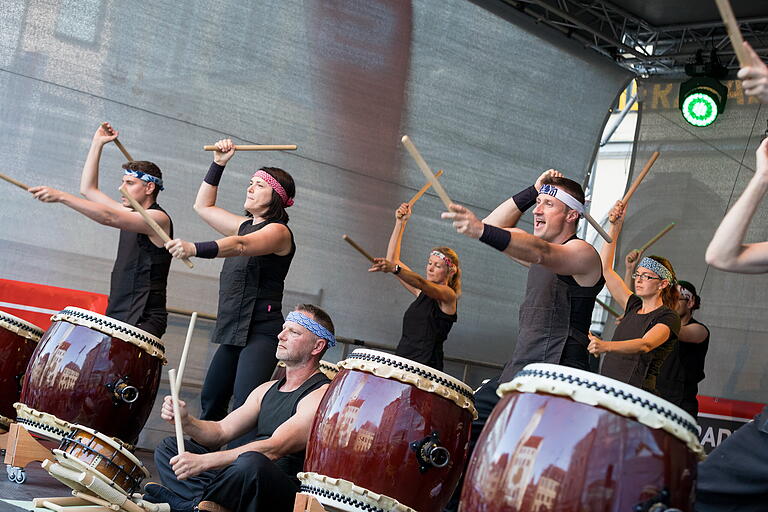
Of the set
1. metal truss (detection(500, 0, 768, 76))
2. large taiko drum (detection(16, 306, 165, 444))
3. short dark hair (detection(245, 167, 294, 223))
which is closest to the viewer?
large taiko drum (detection(16, 306, 165, 444))

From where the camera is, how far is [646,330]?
164 inches

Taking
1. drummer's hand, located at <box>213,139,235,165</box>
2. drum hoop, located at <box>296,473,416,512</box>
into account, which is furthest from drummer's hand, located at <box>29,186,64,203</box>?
drum hoop, located at <box>296,473,416,512</box>

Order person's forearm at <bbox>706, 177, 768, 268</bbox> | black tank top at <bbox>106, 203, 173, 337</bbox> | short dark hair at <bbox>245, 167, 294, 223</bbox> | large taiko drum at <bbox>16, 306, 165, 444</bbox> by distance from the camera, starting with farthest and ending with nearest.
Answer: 1. black tank top at <bbox>106, 203, 173, 337</bbox>
2. short dark hair at <bbox>245, 167, 294, 223</bbox>
3. large taiko drum at <bbox>16, 306, 165, 444</bbox>
4. person's forearm at <bbox>706, 177, 768, 268</bbox>

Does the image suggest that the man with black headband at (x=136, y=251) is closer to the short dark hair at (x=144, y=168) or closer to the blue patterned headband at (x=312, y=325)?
the short dark hair at (x=144, y=168)

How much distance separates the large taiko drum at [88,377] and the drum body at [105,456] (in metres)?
0.21

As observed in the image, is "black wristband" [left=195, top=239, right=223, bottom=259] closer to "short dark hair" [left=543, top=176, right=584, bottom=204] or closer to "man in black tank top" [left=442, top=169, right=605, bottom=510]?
"man in black tank top" [left=442, top=169, right=605, bottom=510]

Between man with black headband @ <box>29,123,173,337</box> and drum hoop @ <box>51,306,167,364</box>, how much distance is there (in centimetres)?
35

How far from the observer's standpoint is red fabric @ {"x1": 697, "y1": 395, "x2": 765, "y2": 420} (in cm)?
624

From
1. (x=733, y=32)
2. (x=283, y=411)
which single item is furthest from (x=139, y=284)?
(x=733, y=32)

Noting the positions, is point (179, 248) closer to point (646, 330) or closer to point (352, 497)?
point (352, 497)

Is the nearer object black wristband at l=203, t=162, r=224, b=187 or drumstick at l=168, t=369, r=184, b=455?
drumstick at l=168, t=369, r=184, b=455

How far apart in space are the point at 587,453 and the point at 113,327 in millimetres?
2150

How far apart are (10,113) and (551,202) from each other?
3026mm

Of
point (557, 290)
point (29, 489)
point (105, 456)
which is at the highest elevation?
point (557, 290)
